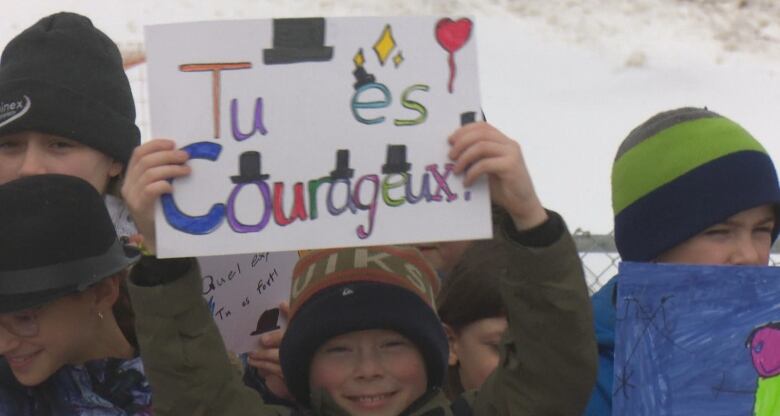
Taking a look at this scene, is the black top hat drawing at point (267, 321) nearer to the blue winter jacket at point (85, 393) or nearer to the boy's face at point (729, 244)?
the blue winter jacket at point (85, 393)

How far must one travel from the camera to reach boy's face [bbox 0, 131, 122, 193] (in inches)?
108

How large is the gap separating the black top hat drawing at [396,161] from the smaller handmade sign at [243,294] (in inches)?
26.8

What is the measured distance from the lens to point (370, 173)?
84.2 inches

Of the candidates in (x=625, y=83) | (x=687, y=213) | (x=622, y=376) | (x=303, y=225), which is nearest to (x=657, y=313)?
(x=622, y=376)

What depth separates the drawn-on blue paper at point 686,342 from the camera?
2.19 meters

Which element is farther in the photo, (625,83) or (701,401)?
(625,83)

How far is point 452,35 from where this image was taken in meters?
2.16

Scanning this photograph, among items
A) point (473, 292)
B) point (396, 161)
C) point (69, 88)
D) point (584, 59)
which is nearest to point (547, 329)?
point (396, 161)

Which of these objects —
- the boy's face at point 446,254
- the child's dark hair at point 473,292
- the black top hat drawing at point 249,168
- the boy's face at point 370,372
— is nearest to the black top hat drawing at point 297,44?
the black top hat drawing at point 249,168

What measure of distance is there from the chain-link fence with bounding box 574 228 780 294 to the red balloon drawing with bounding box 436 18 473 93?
4.86 ft

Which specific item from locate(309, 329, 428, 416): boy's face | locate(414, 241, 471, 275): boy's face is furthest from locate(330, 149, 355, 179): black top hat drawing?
locate(414, 241, 471, 275): boy's face

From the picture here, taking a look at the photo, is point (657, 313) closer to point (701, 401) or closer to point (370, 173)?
point (701, 401)

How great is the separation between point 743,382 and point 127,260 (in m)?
1.10

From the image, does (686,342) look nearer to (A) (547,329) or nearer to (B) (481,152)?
(A) (547,329)
